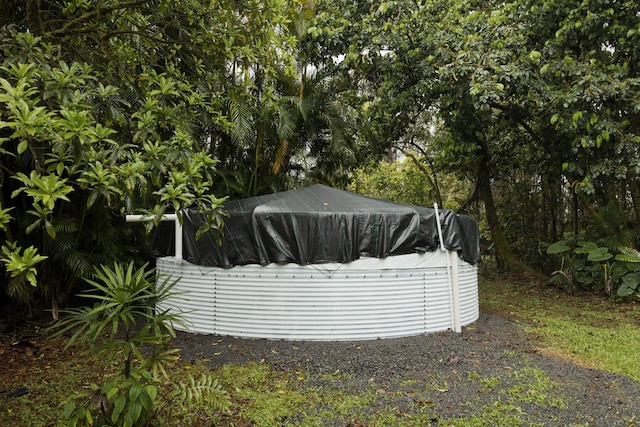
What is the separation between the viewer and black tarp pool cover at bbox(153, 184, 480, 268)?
5.65m

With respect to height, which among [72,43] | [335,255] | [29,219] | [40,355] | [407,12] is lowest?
[40,355]

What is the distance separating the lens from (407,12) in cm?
729

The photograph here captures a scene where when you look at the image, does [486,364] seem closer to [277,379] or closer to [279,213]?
[277,379]

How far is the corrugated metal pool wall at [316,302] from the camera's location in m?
5.62

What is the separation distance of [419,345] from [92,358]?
3783mm

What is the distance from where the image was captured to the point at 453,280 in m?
6.20

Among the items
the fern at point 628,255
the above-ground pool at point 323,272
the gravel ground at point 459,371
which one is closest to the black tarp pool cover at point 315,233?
the above-ground pool at point 323,272

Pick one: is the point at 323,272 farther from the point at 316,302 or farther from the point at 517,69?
the point at 517,69

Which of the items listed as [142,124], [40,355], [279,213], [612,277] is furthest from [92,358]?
[612,277]

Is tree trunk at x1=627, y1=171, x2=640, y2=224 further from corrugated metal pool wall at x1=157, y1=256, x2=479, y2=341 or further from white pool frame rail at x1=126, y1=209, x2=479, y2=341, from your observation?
corrugated metal pool wall at x1=157, y1=256, x2=479, y2=341

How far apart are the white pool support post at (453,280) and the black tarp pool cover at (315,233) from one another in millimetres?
67

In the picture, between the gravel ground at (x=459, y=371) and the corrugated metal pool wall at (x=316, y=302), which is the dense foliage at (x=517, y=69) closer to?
the corrugated metal pool wall at (x=316, y=302)

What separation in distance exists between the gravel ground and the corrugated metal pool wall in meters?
0.17

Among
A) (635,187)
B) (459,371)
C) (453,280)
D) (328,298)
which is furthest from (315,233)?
(635,187)
